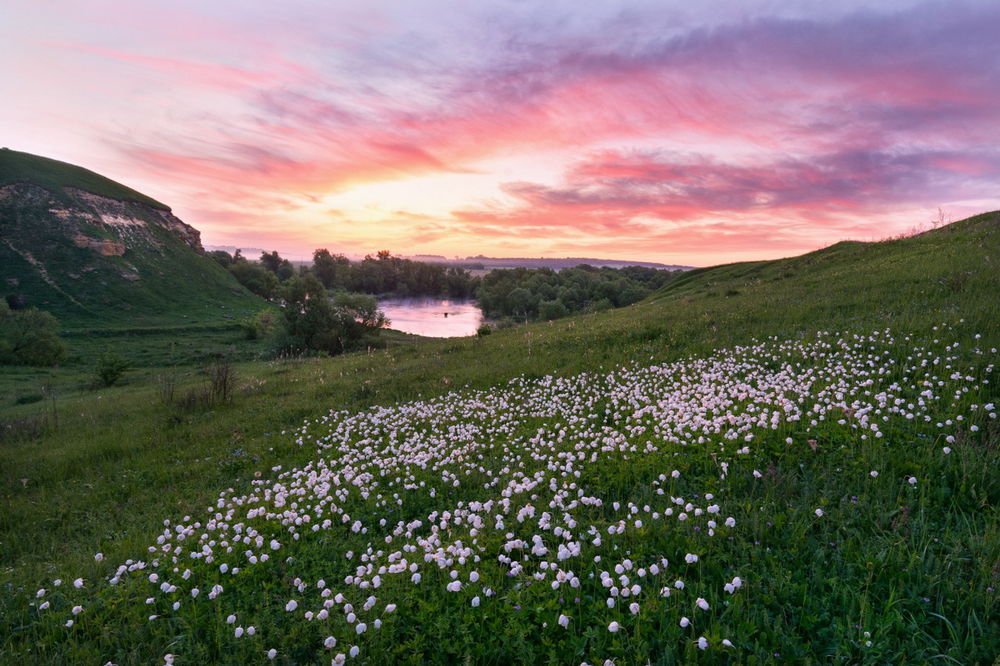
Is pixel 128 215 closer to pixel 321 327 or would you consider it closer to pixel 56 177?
pixel 56 177

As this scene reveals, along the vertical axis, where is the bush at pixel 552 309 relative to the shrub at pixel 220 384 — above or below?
above

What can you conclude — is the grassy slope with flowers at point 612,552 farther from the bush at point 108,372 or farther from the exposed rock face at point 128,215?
the exposed rock face at point 128,215

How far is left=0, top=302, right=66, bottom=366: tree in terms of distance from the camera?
5406cm

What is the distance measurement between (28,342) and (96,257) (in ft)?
222

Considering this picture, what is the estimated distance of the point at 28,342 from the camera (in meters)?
55.8

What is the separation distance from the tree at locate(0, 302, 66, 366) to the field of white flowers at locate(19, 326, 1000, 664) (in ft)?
230

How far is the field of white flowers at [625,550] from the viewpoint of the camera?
12.2 ft

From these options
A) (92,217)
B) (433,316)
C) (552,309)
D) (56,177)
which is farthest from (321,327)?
(56,177)

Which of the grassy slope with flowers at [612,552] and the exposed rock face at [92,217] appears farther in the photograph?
the exposed rock face at [92,217]

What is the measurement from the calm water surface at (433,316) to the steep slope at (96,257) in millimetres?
42819

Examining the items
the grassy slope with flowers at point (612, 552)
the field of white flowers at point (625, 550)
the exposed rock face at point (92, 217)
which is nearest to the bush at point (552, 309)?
the grassy slope with flowers at point (612, 552)

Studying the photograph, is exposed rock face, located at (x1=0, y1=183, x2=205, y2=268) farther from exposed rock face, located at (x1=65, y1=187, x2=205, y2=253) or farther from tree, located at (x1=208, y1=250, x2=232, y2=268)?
tree, located at (x1=208, y1=250, x2=232, y2=268)

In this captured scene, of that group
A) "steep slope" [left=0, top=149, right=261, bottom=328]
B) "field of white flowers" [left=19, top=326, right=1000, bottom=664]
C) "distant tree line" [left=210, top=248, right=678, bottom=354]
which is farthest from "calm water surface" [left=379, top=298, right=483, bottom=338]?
"field of white flowers" [left=19, top=326, right=1000, bottom=664]

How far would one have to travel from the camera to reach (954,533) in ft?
14.2
